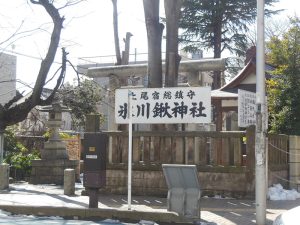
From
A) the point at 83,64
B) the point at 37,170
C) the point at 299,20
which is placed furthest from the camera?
the point at 83,64

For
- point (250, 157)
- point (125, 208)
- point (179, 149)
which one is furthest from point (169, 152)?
point (125, 208)

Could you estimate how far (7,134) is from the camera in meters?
22.3

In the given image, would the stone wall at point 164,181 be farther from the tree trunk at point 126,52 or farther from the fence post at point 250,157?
the tree trunk at point 126,52

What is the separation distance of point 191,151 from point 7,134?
11.4m

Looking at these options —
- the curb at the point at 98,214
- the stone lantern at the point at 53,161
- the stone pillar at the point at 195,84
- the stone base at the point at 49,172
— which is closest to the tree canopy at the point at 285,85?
the stone pillar at the point at 195,84

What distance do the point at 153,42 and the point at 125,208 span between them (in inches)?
253

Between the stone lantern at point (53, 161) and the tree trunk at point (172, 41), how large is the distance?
207 inches

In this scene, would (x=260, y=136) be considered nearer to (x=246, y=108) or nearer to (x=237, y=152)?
(x=246, y=108)

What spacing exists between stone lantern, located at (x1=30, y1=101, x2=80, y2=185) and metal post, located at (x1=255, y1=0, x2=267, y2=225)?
31.9 feet

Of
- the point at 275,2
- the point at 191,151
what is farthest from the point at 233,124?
the point at 191,151

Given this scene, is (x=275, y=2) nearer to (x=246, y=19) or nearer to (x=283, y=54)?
(x=246, y=19)

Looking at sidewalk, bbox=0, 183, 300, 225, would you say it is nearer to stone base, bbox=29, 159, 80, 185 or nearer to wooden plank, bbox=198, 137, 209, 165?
wooden plank, bbox=198, 137, 209, 165

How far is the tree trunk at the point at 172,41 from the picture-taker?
15.6 m

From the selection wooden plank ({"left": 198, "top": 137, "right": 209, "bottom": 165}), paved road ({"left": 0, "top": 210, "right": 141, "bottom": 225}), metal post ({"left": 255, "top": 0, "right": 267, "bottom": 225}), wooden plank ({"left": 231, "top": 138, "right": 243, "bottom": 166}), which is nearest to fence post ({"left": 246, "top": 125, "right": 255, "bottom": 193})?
wooden plank ({"left": 231, "top": 138, "right": 243, "bottom": 166})
